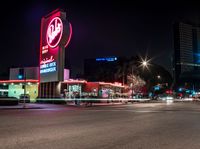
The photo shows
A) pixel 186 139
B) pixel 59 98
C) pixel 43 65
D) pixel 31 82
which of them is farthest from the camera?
pixel 31 82

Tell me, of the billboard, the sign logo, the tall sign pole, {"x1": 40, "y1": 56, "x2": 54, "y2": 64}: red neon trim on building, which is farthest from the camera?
{"x1": 40, "y1": 56, "x2": 54, "y2": 64}: red neon trim on building

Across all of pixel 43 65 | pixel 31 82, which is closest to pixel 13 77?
pixel 31 82

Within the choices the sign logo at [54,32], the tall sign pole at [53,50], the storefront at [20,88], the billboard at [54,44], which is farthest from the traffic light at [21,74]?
the sign logo at [54,32]

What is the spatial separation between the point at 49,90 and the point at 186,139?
43738mm

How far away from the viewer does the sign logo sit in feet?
155

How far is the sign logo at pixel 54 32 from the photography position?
47.1 meters

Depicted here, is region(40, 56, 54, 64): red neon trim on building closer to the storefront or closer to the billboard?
the billboard

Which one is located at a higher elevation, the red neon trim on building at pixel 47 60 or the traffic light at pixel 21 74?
the red neon trim on building at pixel 47 60

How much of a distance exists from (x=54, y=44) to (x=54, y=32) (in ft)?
7.07

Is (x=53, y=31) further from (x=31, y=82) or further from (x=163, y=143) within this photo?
(x=163, y=143)

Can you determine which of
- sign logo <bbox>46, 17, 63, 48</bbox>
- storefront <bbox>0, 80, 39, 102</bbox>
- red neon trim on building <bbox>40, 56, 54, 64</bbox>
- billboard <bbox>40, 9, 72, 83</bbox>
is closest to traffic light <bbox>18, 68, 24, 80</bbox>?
storefront <bbox>0, 80, 39, 102</bbox>

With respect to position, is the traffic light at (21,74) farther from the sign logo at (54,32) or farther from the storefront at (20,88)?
the sign logo at (54,32)

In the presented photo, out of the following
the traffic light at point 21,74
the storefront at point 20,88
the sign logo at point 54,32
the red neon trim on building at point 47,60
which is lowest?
the storefront at point 20,88

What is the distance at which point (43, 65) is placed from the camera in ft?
174
